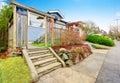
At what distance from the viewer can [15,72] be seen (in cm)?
477

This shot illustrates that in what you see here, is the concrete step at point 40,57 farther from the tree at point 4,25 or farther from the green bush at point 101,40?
the green bush at point 101,40

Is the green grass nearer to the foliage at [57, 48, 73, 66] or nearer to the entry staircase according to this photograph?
the entry staircase

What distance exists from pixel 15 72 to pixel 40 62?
1.39 meters

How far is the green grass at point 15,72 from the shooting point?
4288 mm

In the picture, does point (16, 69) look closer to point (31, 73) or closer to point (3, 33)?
point (31, 73)

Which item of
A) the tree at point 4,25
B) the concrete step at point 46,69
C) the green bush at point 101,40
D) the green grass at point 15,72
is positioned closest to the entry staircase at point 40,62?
the concrete step at point 46,69

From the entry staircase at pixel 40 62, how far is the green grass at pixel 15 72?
0.83ft

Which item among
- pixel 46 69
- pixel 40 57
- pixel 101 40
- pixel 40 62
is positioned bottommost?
pixel 46 69

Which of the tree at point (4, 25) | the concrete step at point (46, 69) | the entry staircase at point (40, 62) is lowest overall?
the concrete step at point (46, 69)

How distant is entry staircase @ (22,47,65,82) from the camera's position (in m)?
4.97

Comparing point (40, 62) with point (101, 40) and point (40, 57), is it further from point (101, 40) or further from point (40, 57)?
point (101, 40)

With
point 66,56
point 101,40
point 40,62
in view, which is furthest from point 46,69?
point 101,40

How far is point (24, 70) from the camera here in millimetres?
4926

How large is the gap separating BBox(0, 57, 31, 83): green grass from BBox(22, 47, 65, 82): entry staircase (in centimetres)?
25
